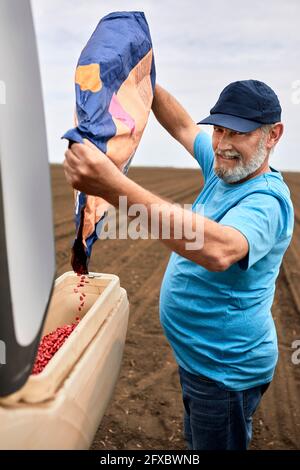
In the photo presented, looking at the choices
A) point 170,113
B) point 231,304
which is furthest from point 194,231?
point 170,113

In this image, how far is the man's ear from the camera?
7.04 ft

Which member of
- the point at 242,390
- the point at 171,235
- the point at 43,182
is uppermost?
the point at 43,182

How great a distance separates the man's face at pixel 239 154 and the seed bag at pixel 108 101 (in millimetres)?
395

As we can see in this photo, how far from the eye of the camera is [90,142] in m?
1.44

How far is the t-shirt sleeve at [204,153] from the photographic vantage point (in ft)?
8.73

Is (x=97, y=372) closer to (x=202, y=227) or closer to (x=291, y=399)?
(x=202, y=227)

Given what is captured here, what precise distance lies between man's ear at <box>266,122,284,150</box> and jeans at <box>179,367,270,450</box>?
989mm

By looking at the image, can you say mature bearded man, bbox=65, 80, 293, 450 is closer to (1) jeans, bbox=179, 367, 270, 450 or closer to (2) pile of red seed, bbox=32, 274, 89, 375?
(1) jeans, bbox=179, 367, 270, 450

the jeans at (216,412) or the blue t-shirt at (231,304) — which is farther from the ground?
the blue t-shirt at (231,304)

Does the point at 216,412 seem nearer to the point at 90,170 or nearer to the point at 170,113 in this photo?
the point at 90,170

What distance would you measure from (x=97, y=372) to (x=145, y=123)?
2.81 ft

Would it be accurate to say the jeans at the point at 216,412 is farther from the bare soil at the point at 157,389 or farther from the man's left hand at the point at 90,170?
the bare soil at the point at 157,389

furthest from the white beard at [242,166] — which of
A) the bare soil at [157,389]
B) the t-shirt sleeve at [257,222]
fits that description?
the bare soil at [157,389]
